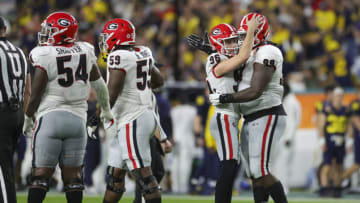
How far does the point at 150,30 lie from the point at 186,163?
530cm

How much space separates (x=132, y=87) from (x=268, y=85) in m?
1.28

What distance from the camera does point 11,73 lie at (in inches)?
256

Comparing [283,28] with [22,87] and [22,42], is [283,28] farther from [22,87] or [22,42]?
[22,87]

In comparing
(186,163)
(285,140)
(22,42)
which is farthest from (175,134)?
(22,42)

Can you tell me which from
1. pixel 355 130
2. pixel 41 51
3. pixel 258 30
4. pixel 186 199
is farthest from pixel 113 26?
pixel 355 130

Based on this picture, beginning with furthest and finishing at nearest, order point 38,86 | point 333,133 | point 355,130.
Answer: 1. point 355,130
2. point 333,133
3. point 38,86

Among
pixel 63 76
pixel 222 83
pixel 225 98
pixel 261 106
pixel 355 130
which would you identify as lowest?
pixel 355 130

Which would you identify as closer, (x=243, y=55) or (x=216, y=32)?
(x=243, y=55)

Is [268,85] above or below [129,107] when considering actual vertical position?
above

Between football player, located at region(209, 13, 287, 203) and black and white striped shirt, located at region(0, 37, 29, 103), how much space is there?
1.76 meters

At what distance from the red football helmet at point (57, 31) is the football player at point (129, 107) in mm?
424

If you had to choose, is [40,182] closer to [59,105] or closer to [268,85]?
[59,105]

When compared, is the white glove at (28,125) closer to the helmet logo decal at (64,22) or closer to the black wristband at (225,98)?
the helmet logo decal at (64,22)

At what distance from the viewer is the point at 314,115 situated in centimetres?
1352
